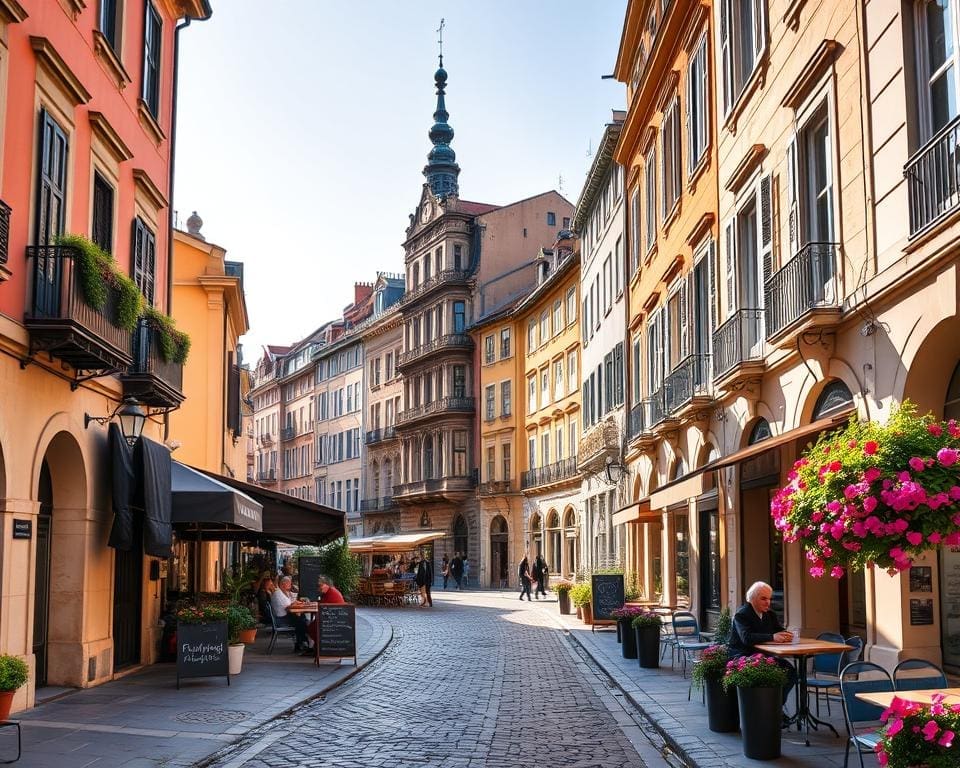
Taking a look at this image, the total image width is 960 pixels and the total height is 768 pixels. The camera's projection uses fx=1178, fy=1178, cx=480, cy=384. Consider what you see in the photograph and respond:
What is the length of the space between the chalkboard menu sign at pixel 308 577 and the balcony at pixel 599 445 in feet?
30.5

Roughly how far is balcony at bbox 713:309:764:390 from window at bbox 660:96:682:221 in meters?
6.54

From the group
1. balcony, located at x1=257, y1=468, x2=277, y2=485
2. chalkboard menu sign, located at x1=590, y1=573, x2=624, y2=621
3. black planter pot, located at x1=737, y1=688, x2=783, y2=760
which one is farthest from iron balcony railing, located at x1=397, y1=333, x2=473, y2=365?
black planter pot, located at x1=737, y1=688, x2=783, y2=760

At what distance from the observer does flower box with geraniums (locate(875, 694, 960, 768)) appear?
6.30 m

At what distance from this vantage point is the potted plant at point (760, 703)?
10.1 meters

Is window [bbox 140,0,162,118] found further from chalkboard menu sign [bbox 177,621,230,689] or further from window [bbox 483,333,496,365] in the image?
window [bbox 483,333,496,365]

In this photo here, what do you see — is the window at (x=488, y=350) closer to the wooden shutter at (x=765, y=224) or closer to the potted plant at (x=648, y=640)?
the potted plant at (x=648, y=640)

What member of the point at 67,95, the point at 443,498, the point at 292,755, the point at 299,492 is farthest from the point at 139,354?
the point at 299,492

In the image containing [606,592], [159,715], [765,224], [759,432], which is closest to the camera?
[159,715]

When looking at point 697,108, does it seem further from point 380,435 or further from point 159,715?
point 380,435

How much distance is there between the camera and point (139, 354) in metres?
17.1

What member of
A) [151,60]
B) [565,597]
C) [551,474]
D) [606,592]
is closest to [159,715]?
[151,60]

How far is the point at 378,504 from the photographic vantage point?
76500 millimetres

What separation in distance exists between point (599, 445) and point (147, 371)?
22.8m

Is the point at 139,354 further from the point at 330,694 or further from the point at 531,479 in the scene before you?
the point at 531,479
